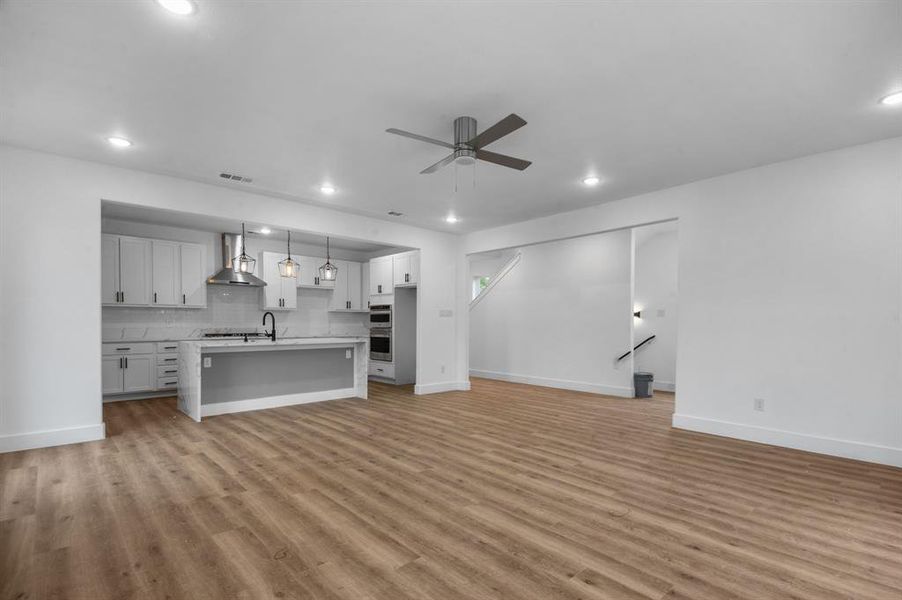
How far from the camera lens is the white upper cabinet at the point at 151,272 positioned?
6492 mm

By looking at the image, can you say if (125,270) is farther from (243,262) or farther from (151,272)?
(243,262)

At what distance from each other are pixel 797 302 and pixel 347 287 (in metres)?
7.68

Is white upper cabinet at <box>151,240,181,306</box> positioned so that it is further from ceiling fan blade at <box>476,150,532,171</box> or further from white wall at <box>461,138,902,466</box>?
white wall at <box>461,138,902,466</box>

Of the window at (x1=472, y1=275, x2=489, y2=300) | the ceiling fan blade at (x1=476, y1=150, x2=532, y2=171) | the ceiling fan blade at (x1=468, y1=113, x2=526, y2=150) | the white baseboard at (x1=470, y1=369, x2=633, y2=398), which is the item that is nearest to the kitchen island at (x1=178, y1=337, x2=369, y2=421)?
the white baseboard at (x1=470, y1=369, x2=633, y2=398)

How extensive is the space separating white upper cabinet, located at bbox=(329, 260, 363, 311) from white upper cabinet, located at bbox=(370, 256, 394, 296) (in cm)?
85

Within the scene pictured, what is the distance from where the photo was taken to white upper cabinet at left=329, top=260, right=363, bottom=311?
30.0ft

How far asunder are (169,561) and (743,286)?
5.40 meters

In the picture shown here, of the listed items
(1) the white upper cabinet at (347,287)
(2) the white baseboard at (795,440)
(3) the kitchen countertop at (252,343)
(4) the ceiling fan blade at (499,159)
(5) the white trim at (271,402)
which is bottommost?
(5) the white trim at (271,402)

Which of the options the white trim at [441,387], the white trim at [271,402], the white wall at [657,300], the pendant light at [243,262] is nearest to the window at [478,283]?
the white trim at [441,387]

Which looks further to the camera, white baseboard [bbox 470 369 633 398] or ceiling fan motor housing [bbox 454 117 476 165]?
white baseboard [bbox 470 369 633 398]

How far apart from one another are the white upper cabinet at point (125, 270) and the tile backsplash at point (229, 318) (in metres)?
0.35

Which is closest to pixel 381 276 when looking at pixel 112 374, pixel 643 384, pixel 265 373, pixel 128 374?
pixel 265 373

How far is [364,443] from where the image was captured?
4.21 meters

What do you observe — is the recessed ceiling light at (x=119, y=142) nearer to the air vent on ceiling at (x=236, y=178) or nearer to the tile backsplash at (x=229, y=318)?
the air vent on ceiling at (x=236, y=178)
